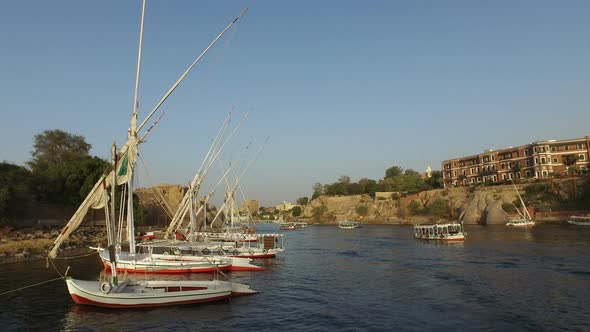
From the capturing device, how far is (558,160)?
13412 cm

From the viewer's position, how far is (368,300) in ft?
105

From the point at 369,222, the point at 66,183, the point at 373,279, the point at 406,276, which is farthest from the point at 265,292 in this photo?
the point at 369,222

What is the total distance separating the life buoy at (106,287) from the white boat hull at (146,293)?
0.45 feet

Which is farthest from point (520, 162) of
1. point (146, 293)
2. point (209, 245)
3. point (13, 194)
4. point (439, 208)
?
point (13, 194)

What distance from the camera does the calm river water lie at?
2514 cm

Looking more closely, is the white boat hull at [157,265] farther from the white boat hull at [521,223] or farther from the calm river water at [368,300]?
the white boat hull at [521,223]

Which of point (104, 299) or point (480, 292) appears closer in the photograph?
point (104, 299)

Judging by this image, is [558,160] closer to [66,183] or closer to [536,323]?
[536,323]

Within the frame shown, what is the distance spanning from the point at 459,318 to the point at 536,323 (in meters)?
4.39

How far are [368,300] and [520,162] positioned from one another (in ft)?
445

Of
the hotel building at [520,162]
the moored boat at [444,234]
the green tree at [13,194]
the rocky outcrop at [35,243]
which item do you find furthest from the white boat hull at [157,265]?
the hotel building at [520,162]

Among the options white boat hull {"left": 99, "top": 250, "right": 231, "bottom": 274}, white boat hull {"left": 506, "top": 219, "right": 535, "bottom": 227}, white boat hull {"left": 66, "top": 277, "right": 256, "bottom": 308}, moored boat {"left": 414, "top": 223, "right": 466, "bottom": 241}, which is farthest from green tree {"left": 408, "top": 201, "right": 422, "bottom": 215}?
white boat hull {"left": 66, "top": 277, "right": 256, "bottom": 308}

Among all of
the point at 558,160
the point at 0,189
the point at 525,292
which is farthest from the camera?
the point at 558,160

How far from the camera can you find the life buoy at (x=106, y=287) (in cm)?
2735
